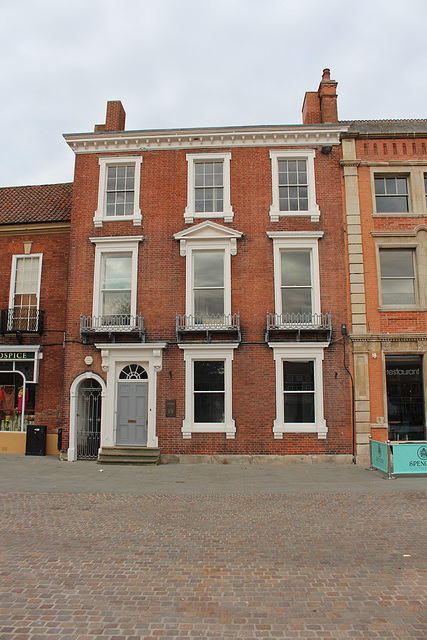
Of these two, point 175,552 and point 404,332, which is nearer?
point 175,552

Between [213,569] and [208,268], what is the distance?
1059cm

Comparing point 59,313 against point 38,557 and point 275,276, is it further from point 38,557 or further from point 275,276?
point 38,557

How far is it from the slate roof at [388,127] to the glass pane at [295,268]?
4879 millimetres

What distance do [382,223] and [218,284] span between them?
6037 mm

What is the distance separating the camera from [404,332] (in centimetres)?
1462

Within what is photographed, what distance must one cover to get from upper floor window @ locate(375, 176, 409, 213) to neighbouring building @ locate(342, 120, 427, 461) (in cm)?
3

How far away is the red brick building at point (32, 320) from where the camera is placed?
16141mm

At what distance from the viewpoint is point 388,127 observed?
16.8 metres

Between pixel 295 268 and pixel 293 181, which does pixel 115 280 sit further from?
pixel 293 181

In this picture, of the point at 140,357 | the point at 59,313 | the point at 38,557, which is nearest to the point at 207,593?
the point at 38,557

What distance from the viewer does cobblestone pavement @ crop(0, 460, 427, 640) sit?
4664 mm

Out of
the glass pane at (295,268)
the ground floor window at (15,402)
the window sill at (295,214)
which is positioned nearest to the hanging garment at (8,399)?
the ground floor window at (15,402)

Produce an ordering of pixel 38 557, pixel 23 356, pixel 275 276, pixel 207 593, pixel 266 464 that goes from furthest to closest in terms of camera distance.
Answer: pixel 23 356 → pixel 275 276 → pixel 266 464 → pixel 38 557 → pixel 207 593

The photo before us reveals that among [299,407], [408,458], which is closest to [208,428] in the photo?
[299,407]
